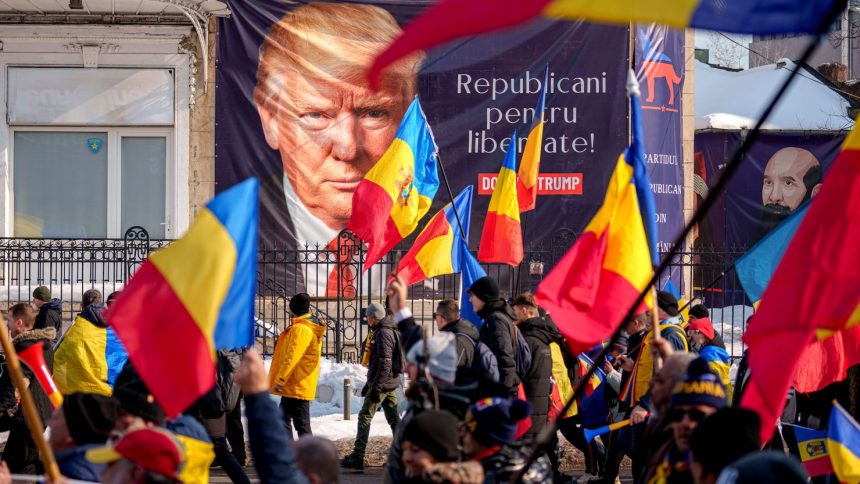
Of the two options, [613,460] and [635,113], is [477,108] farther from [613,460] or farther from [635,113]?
[635,113]

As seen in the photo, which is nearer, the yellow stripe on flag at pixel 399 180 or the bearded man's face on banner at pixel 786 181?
the yellow stripe on flag at pixel 399 180

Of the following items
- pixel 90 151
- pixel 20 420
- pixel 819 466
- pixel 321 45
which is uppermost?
pixel 321 45

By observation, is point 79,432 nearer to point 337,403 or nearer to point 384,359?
point 384,359

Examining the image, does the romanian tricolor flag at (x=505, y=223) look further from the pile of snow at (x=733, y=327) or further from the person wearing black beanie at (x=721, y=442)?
the person wearing black beanie at (x=721, y=442)

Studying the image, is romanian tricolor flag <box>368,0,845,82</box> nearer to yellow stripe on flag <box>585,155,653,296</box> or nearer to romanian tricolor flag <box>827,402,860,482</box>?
yellow stripe on flag <box>585,155,653,296</box>

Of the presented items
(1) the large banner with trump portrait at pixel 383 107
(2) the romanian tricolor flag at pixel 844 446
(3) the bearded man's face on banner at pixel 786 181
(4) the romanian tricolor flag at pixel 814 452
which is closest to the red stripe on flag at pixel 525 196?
(4) the romanian tricolor flag at pixel 814 452

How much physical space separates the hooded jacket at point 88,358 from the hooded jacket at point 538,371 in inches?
121

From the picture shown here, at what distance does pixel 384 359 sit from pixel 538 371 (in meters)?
2.07

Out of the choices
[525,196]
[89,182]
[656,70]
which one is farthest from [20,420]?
[656,70]

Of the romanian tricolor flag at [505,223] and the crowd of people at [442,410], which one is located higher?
the romanian tricolor flag at [505,223]

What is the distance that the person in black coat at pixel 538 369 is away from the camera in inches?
370

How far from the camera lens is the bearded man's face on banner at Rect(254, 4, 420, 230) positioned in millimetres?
18938

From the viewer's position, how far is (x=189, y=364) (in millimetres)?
4840

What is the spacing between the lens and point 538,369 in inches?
373
